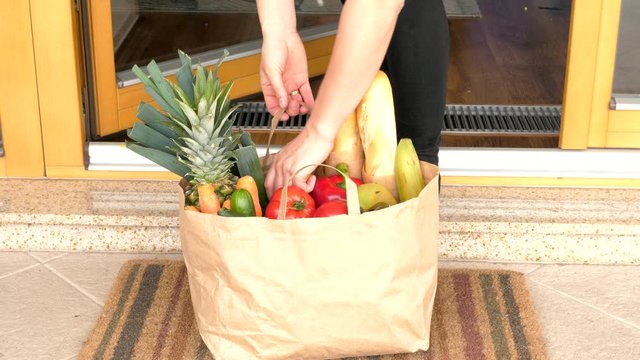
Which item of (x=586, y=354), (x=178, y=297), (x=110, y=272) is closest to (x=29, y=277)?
(x=110, y=272)

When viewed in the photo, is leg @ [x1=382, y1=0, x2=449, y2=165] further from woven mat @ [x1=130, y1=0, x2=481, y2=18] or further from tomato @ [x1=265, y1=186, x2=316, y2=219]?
woven mat @ [x1=130, y1=0, x2=481, y2=18]

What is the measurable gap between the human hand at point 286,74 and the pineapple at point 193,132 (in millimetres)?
103

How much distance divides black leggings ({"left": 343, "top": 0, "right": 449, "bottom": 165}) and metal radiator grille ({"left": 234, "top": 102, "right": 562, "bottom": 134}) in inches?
27.8

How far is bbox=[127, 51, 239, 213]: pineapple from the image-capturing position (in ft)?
5.44

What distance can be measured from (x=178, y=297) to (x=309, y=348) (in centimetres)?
44

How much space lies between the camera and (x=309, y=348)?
1.66 m

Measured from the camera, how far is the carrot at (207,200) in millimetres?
1677

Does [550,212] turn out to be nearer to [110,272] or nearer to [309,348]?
[309,348]

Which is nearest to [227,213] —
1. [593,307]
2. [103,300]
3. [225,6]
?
[103,300]

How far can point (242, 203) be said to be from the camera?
163cm

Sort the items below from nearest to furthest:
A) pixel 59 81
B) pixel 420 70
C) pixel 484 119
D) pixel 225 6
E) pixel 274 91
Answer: pixel 274 91, pixel 420 70, pixel 59 81, pixel 484 119, pixel 225 6

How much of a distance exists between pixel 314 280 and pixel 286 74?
0.46 meters

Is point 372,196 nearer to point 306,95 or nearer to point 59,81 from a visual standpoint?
point 306,95

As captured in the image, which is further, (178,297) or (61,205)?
(61,205)
